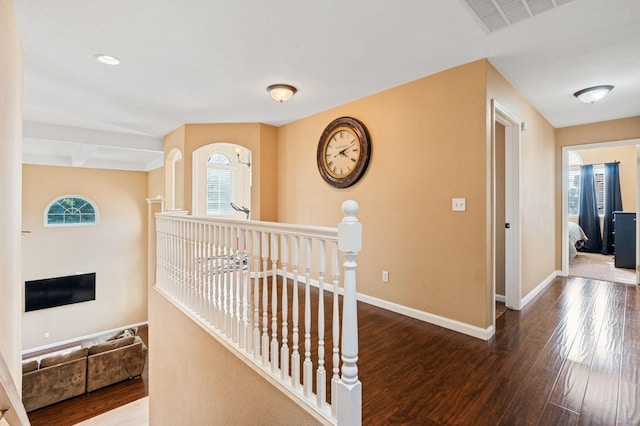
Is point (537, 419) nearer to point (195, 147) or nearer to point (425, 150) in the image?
point (425, 150)

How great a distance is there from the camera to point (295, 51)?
2.43 m

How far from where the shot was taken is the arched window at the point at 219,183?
7137mm

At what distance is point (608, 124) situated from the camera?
426cm

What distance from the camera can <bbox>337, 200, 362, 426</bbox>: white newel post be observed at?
4.26ft

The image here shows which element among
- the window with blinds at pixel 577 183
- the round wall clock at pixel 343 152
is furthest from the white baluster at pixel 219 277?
the window with blinds at pixel 577 183

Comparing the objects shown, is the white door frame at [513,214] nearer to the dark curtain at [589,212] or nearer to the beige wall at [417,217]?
the beige wall at [417,217]

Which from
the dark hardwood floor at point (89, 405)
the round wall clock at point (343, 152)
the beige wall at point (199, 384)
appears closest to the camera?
the beige wall at point (199, 384)

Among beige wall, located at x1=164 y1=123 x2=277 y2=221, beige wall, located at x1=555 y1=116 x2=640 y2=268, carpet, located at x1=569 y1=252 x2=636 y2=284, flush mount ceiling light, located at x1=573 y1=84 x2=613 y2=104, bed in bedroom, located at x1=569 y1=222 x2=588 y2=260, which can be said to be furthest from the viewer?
bed in bedroom, located at x1=569 y1=222 x2=588 y2=260

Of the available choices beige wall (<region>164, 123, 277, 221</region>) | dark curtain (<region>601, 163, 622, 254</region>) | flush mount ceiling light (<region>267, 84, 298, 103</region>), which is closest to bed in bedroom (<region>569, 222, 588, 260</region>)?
dark curtain (<region>601, 163, 622, 254</region>)

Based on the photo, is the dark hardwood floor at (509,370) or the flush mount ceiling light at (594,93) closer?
the dark hardwood floor at (509,370)

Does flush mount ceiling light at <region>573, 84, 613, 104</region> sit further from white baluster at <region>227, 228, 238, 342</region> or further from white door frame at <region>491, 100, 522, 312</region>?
white baluster at <region>227, 228, 238, 342</region>

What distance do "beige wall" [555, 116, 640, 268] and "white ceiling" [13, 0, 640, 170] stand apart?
1.31 ft

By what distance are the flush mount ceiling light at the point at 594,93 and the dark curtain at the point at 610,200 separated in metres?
5.05

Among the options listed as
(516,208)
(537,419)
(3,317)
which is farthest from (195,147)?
(537,419)
